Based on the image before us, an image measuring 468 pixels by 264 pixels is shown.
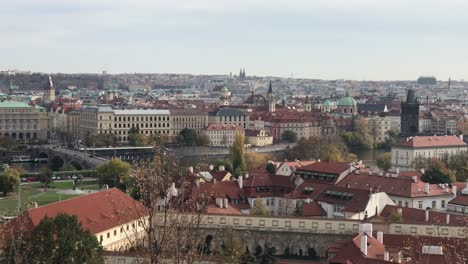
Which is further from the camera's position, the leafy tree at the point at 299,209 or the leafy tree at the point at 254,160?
the leafy tree at the point at 254,160

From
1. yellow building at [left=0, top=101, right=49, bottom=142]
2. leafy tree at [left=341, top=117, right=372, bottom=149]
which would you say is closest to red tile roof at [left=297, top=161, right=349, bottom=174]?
leafy tree at [left=341, top=117, right=372, bottom=149]

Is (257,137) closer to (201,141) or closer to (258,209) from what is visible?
(201,141)

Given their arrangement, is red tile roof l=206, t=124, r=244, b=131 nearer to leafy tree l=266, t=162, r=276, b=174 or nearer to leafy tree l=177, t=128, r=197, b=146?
leafy tree l=177, t=128, r=197, b=146

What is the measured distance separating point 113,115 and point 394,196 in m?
55.8

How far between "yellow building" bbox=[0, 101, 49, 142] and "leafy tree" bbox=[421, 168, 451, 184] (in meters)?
54.9

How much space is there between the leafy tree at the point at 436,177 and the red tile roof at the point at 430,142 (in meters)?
16.8

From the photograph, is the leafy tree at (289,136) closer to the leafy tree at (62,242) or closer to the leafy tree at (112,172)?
the leafy tree at (112,172)

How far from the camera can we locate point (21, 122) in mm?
88125

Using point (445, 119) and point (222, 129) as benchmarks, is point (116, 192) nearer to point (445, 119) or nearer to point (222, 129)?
point (222, 129)

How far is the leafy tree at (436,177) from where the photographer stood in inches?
1553

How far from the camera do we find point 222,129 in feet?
269

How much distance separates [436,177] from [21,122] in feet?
191

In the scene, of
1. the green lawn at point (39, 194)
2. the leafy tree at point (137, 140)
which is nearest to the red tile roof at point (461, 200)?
the green lawn at point (39, 194)

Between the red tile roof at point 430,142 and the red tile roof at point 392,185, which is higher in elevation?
the red tile roof at point 392,185
